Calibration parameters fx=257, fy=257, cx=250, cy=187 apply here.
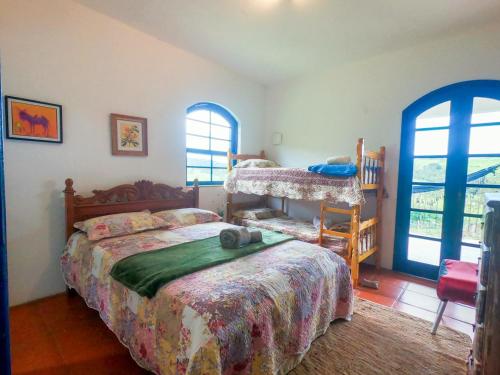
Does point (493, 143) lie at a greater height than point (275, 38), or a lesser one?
lesser

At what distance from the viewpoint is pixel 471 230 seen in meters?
2.76

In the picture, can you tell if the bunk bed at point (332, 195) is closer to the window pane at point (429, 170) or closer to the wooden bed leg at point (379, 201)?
the wooden bed leg at point (379, 201)

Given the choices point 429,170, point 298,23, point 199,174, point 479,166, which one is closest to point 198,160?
point 199,174

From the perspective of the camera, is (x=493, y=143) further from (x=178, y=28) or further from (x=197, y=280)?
(x=178, y=28)

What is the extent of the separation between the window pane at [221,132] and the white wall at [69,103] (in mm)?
743

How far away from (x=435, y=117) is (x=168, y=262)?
3.21m

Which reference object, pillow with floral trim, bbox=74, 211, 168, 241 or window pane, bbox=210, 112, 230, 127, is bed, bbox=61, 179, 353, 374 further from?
window pane, bbox=210, 112, 230, 127

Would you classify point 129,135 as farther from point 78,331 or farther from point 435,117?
point 435,117

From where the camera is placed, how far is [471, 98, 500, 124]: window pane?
260cm

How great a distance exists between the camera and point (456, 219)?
2.82 m

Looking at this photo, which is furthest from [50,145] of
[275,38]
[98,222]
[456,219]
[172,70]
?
[456,219]

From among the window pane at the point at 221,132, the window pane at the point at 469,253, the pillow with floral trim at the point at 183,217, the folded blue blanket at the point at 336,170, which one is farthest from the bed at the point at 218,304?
the window pane at the point at 221,132

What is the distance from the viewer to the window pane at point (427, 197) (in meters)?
2.94

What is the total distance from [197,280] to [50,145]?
197 centimetres
